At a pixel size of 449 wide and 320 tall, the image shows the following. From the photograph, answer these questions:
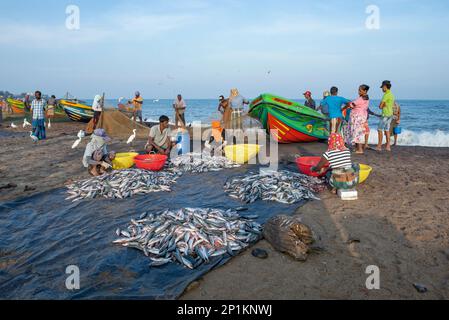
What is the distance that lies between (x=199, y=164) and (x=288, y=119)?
541 centimetres

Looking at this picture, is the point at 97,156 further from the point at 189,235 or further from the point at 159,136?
the point at 189,235

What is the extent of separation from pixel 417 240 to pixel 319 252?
1.72 metres

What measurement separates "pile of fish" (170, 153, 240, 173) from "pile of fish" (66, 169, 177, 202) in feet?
4.84

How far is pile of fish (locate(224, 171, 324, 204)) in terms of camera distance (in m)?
6.81

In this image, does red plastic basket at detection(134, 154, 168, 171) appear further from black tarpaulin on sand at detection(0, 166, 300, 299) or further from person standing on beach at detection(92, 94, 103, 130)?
person standing on beach at detection(92, 94, 103, 130)

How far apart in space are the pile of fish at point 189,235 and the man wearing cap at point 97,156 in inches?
146

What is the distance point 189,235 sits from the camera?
481cm

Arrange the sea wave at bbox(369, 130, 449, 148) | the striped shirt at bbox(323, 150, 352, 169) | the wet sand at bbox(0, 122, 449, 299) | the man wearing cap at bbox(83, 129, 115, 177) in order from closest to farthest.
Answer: the wet sand at bbox(0, 122, 449, 299), the striped shirt at bbox(323, 150, 352, 169), the man wearing cap at bbox(83, 129, 115, 177), the sea wave at bbox(369, 130, 449, 148)

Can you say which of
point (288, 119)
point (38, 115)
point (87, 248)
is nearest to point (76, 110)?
point (38, 115)

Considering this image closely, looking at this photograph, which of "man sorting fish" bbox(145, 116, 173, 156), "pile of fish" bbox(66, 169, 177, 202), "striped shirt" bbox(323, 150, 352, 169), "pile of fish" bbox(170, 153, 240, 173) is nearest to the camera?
"striped shirt" bbox(323, 150, 352, 169)

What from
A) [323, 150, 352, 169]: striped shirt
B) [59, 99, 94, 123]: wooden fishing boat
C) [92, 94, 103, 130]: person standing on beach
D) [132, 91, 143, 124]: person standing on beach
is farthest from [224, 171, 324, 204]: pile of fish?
[59, 99, 94, 123]: wooden fishing boat
